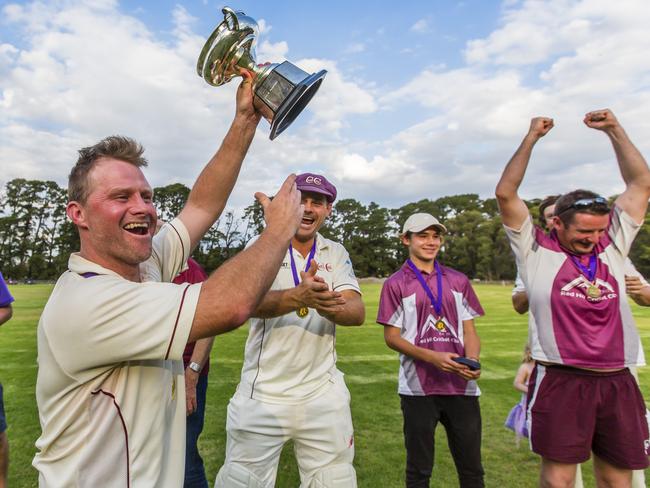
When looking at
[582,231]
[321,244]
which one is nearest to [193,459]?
[321,244]

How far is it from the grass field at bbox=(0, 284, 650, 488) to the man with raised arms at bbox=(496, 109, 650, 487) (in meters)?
1.64

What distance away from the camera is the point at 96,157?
1849 mm

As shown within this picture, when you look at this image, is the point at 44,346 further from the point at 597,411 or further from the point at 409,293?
the point at 597,411

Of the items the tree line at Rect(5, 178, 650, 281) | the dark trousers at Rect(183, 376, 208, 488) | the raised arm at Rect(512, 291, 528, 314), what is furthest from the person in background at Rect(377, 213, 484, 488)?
the tree line at Rect(5, 178, 650, 281)

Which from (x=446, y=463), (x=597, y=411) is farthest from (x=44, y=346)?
(x=446, y=463)

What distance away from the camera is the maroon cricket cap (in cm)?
335

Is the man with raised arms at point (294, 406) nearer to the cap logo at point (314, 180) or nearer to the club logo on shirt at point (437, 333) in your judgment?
the cap logo at point (314, 180)

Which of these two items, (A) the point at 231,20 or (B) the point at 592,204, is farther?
(B) the point at 592,204

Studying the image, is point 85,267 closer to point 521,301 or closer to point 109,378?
point 109,378

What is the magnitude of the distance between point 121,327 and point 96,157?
76 cm

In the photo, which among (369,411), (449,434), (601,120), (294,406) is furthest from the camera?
(369,411)

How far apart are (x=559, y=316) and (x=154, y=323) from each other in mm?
2827

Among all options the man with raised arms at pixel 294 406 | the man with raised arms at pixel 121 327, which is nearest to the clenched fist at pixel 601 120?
the man with raised arms at pixel 294 406

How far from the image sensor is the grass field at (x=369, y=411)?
15.1ft
